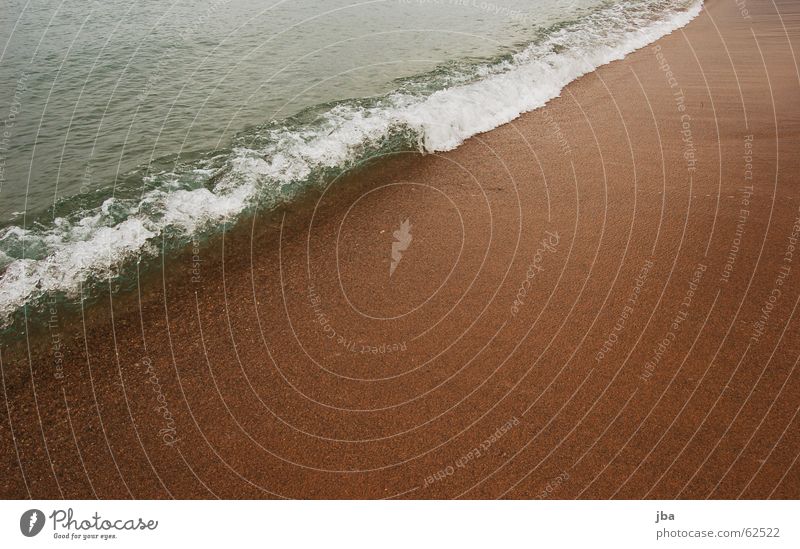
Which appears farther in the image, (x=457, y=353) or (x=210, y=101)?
(x=210, y=101)

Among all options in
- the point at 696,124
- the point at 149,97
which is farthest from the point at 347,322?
the point at 696,124

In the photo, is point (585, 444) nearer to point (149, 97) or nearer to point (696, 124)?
point (696, 124)

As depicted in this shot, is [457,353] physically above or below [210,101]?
below

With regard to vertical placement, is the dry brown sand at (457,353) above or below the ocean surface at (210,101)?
below

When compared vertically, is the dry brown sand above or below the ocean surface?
below

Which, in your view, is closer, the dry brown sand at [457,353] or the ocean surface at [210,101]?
the dry brown sand at [457,353]
